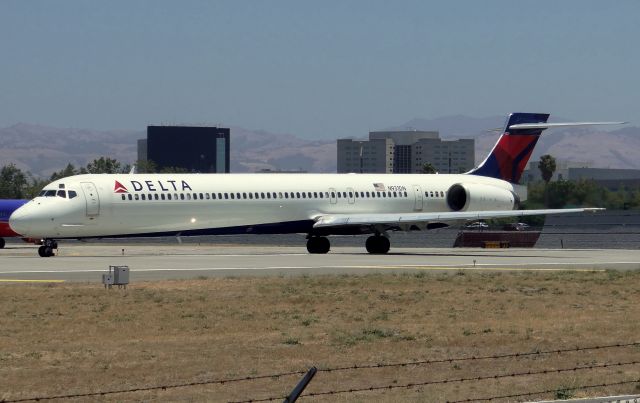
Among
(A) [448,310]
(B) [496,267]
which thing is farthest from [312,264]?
(A) [448,310]

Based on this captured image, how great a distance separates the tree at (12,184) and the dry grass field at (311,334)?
10953 centimetres

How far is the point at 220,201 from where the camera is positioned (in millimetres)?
52312

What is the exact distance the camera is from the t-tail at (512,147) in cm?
6294

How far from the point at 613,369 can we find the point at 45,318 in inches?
518

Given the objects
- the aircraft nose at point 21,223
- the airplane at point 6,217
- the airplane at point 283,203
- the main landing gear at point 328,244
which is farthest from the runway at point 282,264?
the airplane at point 6,217

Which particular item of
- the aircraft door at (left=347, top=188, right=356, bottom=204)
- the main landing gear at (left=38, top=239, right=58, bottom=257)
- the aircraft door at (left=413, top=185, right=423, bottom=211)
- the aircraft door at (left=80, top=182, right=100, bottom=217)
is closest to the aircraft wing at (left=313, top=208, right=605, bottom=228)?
the aircraft door at (left=347, top=188, right=356, bottom=204)

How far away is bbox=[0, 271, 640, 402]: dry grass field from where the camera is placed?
1948cm

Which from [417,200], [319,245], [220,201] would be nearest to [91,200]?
[220,201]

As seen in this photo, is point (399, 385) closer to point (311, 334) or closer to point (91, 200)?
point (311, 334)

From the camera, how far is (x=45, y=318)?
27.4 metres

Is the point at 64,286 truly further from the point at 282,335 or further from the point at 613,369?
the point at 613,369

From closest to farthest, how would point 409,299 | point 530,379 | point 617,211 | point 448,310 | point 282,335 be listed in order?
point 530,379 → point 282,335 → point 448,310 → point 409,299 → point 617,211

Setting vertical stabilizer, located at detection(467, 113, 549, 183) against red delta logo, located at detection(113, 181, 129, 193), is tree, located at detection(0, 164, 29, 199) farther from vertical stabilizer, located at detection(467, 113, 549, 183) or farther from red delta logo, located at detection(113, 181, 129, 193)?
red delta logo, located at detection(113, 181, 129, 193)

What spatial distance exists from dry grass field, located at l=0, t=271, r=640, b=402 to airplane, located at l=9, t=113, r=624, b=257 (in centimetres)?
1337
